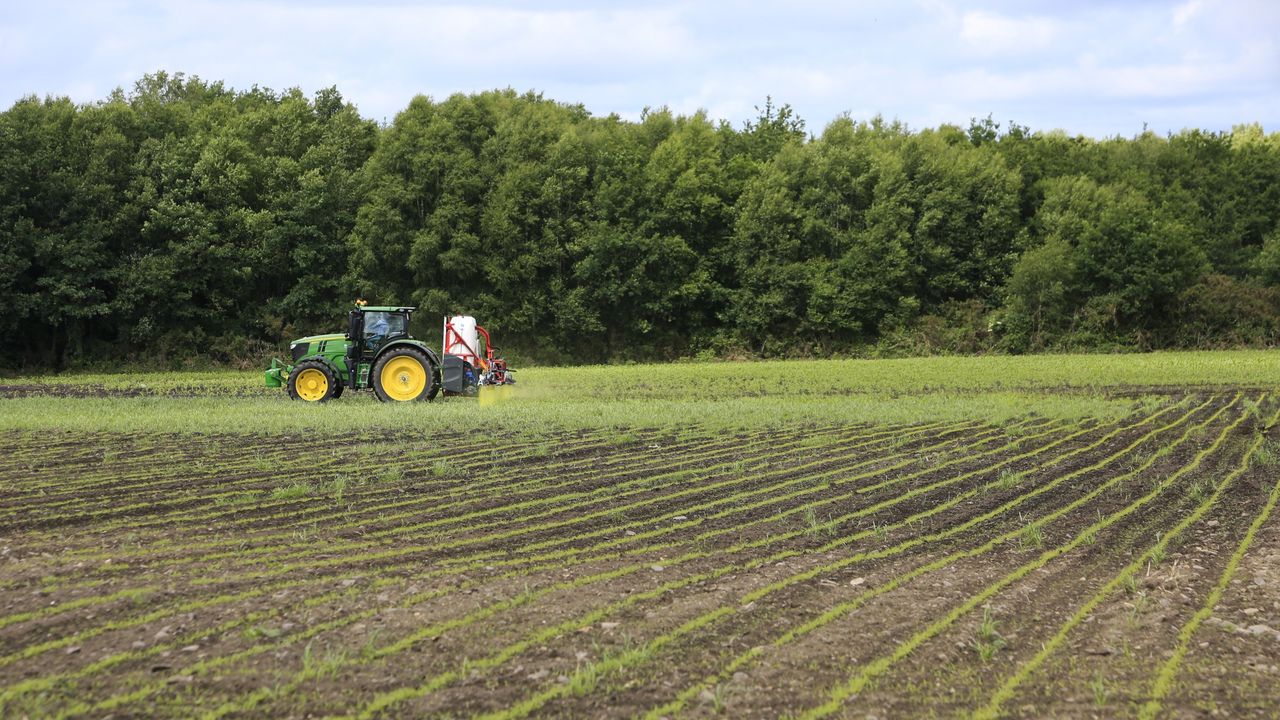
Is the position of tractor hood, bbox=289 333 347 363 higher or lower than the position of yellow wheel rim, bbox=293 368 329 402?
higher

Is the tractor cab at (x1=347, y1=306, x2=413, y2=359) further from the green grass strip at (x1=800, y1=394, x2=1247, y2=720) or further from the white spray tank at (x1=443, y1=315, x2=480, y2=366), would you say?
the green grass strip at (x1=800, y1=394, x2=1247, y2=720)

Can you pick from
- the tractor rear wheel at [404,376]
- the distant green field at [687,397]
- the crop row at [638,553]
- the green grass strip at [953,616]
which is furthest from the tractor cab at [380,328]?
the green grass strip at [953,616]

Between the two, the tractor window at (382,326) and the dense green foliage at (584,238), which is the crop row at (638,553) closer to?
the tractor window at (382,326)

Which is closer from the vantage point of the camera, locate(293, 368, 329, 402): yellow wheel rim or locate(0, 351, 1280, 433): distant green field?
locate(0, 351, 1280, 433): distant green field

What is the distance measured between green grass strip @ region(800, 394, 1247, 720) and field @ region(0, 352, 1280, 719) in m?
0.02

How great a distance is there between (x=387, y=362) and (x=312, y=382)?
6.71 feet

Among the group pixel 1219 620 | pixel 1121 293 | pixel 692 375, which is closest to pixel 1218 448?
pixel 1219 620

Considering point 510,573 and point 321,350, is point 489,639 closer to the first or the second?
point 510,573

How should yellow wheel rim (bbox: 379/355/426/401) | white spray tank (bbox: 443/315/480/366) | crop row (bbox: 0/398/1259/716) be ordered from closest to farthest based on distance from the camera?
crop row (bbox: 0/398/1259/716)
yellow wheel rim (bbox: 379/355/426/401)
white spray tank (bbox: 443/315/480/366)

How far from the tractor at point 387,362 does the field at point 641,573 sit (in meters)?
5.23

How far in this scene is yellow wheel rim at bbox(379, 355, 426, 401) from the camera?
67.7 ft

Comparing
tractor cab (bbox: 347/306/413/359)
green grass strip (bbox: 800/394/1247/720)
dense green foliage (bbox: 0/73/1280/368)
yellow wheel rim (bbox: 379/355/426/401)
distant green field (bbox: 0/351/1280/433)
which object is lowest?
green grass strip (bbox: 800/394/1247/720)

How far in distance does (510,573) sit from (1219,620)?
4.27m

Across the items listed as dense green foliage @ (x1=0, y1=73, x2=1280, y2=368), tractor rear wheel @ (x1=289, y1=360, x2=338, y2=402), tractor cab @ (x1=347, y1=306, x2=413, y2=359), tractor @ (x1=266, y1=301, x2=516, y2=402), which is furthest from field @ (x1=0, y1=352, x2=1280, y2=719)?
dense green foliage @ (x1=0, y1=73, x2=1280, y2=368)
